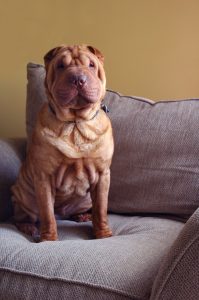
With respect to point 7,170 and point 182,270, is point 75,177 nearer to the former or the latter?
point 7,170

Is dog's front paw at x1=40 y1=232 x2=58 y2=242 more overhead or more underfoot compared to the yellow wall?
more underfoot

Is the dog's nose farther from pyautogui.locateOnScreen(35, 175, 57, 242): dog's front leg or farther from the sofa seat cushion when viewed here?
the sofa seat cushion

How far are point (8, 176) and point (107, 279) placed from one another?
74 centimetres

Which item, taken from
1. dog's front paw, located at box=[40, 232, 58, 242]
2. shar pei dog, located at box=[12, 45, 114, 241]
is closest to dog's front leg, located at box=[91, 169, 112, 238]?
shar pei dog, located at box=[12, 45, 114, 241]

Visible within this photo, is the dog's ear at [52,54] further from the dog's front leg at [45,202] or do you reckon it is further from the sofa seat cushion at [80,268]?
the sofa seat cushion at [80,268]

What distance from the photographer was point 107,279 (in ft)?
3.26

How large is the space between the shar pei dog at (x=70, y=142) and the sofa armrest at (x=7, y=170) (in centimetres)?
12

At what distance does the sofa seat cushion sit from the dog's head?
0.40 m

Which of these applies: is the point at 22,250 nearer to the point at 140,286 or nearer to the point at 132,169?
the point at 140,286

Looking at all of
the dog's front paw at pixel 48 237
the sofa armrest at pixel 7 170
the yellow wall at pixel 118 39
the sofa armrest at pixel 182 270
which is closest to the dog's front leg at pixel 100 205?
the dog's front paw at pixel 48 237

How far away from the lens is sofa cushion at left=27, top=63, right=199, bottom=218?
150 centimetres

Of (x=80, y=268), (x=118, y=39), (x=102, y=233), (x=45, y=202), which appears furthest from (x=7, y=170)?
(x=118, y=39)

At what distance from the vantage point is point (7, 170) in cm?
161

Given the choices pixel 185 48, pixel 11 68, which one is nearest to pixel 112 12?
pixel 185 48
